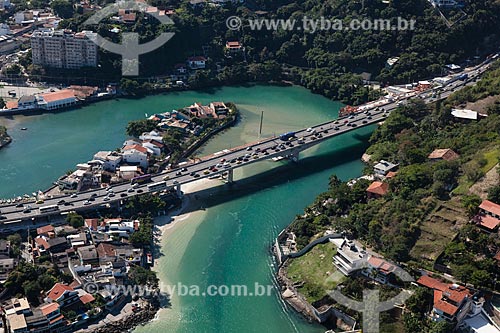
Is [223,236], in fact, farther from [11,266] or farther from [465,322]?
[465,322]

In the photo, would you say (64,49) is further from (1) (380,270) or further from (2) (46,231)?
(1) (380,270)

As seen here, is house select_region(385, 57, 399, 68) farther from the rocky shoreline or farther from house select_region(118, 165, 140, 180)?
the rocky shoreline

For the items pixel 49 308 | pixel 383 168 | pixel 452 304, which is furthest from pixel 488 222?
pixel 49 308

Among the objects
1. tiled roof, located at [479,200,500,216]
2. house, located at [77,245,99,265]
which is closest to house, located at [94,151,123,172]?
house, located at [77,245,99,265]

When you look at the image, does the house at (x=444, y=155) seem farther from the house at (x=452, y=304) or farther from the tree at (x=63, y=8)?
the tree at (x=63, y=8)

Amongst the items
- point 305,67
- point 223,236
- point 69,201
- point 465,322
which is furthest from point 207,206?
point 305,67

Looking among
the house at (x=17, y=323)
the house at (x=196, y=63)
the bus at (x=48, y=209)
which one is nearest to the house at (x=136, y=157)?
the bus at (x=48, y=209)

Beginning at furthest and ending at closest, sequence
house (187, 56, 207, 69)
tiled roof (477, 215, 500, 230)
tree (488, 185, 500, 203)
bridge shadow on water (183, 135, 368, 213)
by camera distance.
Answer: house (187, 56, 207, 69)
bridge shadow on water (183, 135, 368, 213)
tree (488, 185, 500, 203)
tiled roof (477, 215, 500, 230)

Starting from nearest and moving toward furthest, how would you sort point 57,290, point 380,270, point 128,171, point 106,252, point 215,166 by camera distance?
point 57,290 < point 380,270 < point 106,252 < point 128,171 < point 215,166
